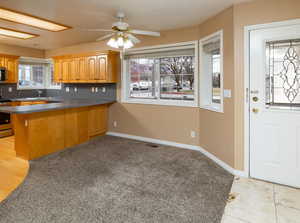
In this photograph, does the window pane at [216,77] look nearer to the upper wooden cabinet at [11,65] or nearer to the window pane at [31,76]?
the upper wooden cabinet at [11,65]

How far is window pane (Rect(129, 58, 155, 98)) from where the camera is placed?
4.80 metres

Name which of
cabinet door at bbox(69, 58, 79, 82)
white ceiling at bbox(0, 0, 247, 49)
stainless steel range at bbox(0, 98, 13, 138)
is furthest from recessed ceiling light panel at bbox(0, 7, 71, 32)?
stainless steel range at bbox(0, 98, 13, 138)

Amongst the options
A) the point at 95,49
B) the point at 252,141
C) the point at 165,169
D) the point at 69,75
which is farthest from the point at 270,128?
the point at 69,75

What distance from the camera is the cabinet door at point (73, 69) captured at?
17.5 ft

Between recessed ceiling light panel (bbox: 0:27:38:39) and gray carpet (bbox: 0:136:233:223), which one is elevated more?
recessed ceiling light panel (bbox: 0:27:38:39)

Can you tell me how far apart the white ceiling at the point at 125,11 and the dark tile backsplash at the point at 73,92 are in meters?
1.59

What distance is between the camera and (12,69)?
18.5 feet

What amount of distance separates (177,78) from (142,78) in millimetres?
938

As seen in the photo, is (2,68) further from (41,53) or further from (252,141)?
(252,141)

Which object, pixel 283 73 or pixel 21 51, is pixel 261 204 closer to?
pixel 283 73

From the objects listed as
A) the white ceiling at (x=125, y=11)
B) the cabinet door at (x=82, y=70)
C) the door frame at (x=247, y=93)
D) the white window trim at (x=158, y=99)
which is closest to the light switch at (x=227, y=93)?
the door frame at (x=247, y=93)

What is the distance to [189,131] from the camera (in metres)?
4.25

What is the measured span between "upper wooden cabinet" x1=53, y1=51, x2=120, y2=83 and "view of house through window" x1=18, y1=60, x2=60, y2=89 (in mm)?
1290

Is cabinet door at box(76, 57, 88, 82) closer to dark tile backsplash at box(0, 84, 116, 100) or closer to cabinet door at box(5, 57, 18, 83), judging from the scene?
dark tile backsplash at box(0, 84, 116, 100)
